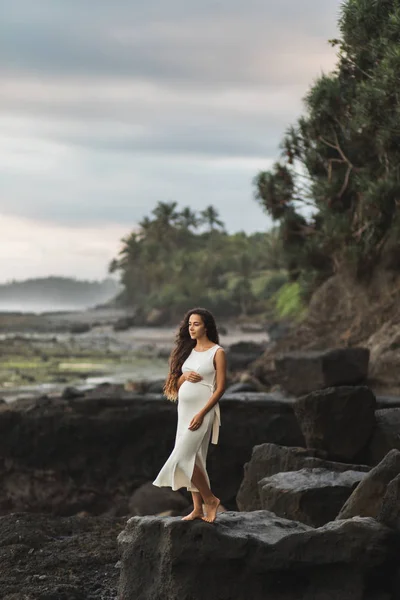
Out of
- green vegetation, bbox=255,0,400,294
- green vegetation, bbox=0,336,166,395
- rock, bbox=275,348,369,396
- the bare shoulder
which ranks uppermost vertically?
green vegetation, bbox=255,0,400,294

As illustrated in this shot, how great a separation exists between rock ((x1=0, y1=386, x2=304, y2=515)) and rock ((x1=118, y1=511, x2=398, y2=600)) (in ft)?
30.8

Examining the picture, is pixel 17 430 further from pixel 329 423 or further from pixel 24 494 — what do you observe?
pixel 329 423

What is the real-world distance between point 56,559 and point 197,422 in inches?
134

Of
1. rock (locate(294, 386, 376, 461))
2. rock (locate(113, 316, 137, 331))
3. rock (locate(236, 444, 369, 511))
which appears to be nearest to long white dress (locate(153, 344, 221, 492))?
rock (locate(236, 444, 369, 511))

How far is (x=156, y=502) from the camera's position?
15977 mm

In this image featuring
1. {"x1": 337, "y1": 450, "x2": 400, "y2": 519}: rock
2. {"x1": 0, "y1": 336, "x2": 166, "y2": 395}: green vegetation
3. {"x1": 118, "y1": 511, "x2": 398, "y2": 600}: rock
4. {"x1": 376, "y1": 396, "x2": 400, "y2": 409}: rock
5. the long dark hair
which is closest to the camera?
{"x1": 118, "y1": 511, "x2": 398, "y2": 600}: rock

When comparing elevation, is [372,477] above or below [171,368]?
below

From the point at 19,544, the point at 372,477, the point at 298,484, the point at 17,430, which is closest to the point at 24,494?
the point at 17,430

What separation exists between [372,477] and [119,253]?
113 metres

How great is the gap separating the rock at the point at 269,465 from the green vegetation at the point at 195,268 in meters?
73.1

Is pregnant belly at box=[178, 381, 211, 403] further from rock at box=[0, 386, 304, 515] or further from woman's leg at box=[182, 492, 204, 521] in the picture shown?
rock at box=[0, 386, 304, 515]

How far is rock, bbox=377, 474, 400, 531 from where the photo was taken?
310 inches

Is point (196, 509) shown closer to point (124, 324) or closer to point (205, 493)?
point (205, 493)

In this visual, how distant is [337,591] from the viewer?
25.4ft
